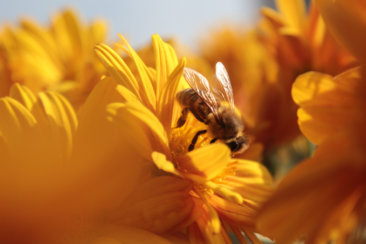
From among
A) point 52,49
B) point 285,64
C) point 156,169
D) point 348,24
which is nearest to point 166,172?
point 156,169

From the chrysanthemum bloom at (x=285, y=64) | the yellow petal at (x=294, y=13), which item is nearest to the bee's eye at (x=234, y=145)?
the chrysanthemum bloom at (x=285, y=64)

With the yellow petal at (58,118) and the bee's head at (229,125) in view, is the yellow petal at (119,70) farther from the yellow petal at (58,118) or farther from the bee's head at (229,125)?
the bee's head at (229,125)

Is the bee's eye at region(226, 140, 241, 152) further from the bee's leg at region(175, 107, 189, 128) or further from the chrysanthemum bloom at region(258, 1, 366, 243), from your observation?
the chrysanthemum bloom at region(258, 1, 366, 243)

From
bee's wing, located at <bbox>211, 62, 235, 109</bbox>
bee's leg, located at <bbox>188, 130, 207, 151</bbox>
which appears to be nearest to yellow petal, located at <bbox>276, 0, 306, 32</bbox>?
bee's wing, located at <bbox>211, 62, 235, 109</bbox>

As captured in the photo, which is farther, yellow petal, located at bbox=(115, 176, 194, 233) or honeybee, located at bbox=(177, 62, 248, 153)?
honeybee, located at bbox=(177, 62, 248, 153)

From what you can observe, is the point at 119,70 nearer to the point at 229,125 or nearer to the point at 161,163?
the point at 161,163

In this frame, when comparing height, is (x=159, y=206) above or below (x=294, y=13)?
below

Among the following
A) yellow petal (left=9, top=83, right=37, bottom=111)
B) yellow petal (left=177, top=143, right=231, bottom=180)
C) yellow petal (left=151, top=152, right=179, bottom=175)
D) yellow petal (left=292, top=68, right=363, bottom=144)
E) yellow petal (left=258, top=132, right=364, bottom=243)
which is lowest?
yellow petal (left=258, top=132, right=364, bottom=243)
